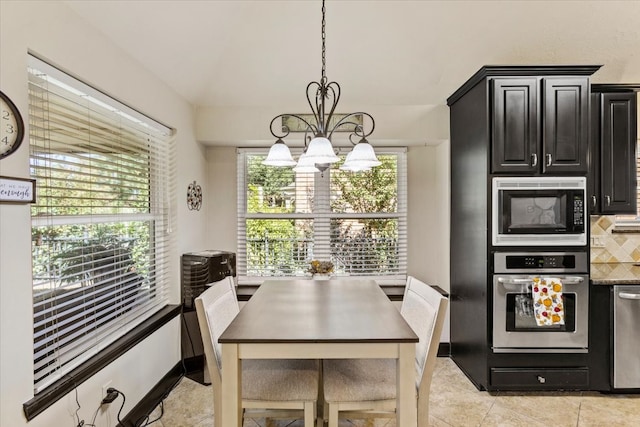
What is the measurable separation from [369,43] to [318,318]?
219 centimetres

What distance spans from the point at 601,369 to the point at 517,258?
1068 millimetres

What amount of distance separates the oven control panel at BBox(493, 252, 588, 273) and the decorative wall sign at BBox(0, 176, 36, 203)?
279 cm

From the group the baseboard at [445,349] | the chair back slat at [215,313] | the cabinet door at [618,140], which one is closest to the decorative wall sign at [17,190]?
the chair back slat at [215,313]

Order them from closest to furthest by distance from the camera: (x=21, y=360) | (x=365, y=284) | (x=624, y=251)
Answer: (x=21, y=360) < (x=365, y=284) < (x=624, y=251)

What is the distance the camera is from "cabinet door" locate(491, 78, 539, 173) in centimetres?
259

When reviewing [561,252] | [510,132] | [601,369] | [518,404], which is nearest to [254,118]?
[510,132]

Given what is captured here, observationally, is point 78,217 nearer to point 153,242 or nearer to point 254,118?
point 153,242

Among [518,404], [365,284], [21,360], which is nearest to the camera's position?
[21,360]

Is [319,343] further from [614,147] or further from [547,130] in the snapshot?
[614,147]

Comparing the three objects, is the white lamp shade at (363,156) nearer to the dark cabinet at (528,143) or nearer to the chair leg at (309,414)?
the dark cabinet at (528,143)

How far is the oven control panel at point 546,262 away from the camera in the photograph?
2.61 metres

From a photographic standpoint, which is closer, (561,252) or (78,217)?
(78,217)

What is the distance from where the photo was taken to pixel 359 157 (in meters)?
1.93

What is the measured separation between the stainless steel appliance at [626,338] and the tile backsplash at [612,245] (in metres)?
0.76
